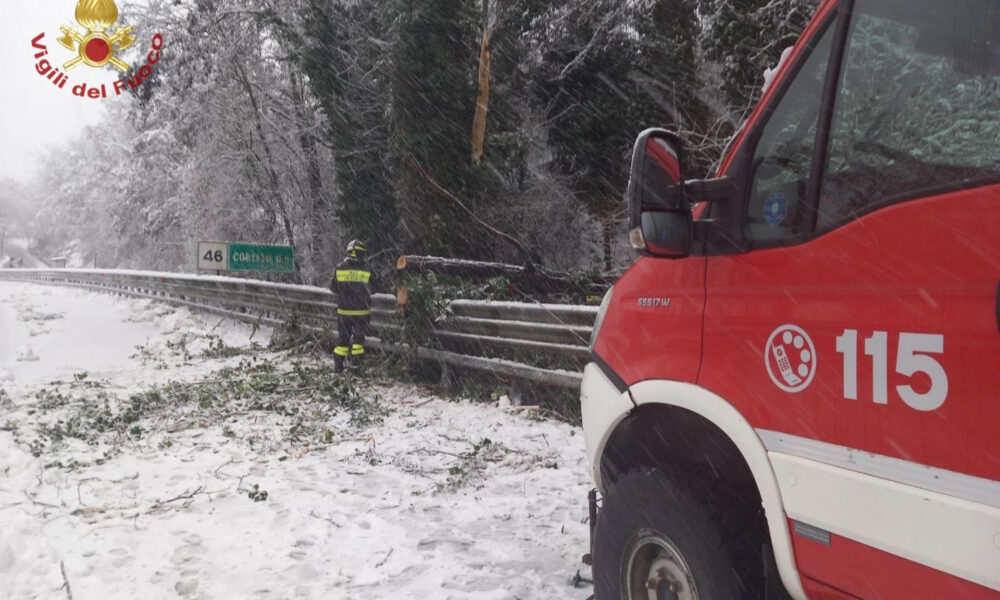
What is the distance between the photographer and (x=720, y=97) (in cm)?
1307

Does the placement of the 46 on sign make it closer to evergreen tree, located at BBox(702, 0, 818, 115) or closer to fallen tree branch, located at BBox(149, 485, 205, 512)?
fallen tree branch, located at BBox(149, 485, 205, 512)

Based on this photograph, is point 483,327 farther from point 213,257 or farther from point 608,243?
point 608,243

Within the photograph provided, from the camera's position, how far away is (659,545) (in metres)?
2.41

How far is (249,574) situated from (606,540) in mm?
2189

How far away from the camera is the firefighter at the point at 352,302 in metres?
9.31

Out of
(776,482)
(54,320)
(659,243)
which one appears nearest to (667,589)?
(776,482)

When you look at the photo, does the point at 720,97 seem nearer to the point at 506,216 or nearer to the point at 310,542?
the point at 506,216

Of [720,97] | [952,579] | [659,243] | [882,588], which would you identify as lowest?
[882,588]

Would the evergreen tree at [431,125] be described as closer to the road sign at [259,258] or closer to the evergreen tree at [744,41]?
the road sign at [259,258]

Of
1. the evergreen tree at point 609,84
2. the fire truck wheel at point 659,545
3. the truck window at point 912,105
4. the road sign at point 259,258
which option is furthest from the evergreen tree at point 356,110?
the truck window at point 912,105

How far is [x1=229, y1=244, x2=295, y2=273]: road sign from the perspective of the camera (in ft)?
42.5

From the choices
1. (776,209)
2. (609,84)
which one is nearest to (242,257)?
(609,84)

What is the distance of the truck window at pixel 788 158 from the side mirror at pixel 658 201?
0.21 m

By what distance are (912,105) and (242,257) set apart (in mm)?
12848
